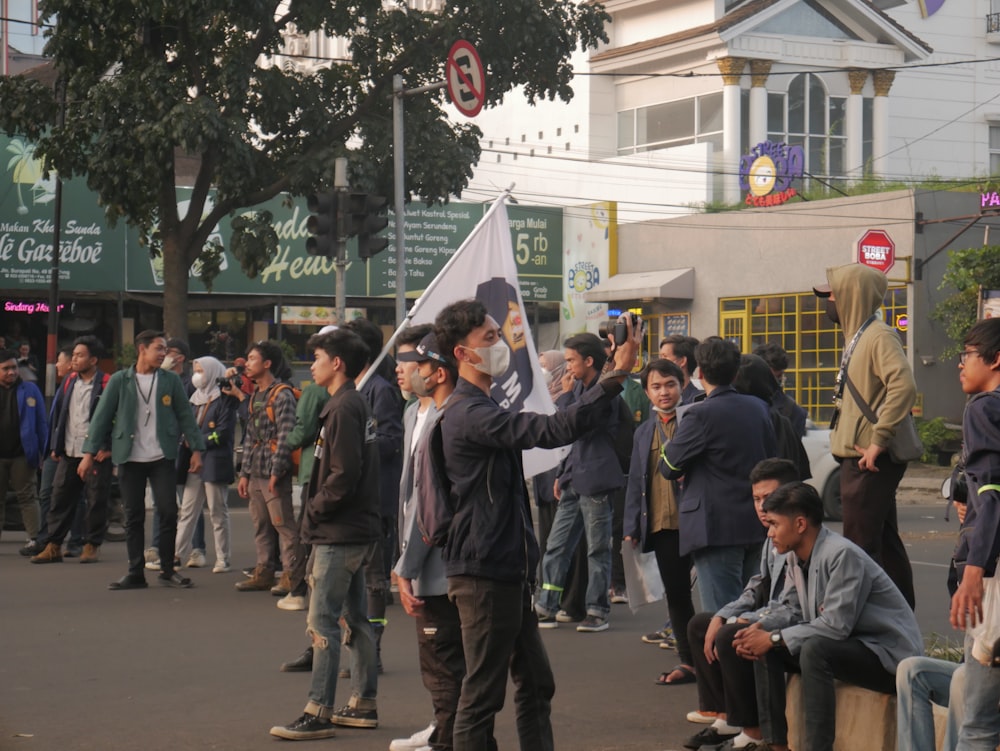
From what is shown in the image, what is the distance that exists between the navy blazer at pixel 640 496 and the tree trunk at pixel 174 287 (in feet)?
44.2

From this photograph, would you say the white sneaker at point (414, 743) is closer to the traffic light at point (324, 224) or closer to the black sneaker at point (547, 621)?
the black sneaker at point (547, 621)

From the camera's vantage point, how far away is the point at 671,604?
26.4ft

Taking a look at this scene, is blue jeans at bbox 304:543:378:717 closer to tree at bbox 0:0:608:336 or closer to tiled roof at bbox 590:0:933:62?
tree at bbox 0:0:608:336

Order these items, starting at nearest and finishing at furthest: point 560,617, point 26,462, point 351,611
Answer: point 351,611 < point 560,617 < point 26,462

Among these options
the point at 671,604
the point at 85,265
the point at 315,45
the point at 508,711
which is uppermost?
the point at 315,45

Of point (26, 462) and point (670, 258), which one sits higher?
point (670, 258)

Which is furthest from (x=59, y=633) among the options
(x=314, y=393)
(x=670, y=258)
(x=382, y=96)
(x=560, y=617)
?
(x=670, y=258)

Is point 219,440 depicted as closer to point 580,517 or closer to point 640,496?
point 580,517

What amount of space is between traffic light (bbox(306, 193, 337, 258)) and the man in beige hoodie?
8.67 m

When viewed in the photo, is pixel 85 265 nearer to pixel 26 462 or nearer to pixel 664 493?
pixel 26 462

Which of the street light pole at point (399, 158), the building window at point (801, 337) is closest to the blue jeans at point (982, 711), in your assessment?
the street light pole at point (399, 158)

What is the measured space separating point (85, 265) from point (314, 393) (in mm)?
22705

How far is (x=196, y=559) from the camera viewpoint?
1348 centimetres

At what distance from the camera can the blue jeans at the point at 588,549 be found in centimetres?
994
